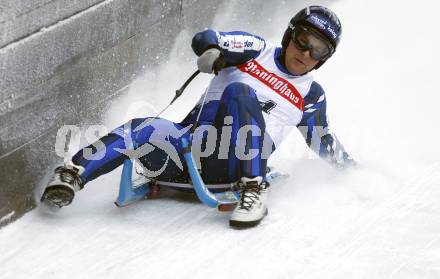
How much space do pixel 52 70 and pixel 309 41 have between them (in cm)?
120

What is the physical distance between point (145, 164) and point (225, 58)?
0.61 m

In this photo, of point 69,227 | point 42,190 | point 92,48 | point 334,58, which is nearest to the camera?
point 69,227

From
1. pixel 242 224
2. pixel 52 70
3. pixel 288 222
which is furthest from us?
pixel 52 70

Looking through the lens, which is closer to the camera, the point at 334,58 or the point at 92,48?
the point at 92,48

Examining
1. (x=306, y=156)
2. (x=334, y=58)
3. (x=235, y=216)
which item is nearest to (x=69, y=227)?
(x=235, y=216)

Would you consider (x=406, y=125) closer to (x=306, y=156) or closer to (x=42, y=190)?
(x=306, y=156)

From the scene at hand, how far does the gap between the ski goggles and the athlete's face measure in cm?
2

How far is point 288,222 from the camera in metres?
4.14

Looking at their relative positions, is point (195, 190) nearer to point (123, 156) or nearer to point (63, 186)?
point (123, 156)

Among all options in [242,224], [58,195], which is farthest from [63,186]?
[242,224]

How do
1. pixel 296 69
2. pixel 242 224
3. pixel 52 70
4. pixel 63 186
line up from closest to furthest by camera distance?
pixel 63 186
pixel 242 224
pixel 52 70
pixel 296 69

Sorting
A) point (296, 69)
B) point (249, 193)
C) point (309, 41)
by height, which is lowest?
point (249, 193)

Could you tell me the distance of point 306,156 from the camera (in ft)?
16.6

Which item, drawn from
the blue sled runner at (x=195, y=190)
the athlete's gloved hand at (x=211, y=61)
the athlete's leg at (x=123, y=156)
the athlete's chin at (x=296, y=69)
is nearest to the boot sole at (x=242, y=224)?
the blue sled runner at (x=195, y=190)
